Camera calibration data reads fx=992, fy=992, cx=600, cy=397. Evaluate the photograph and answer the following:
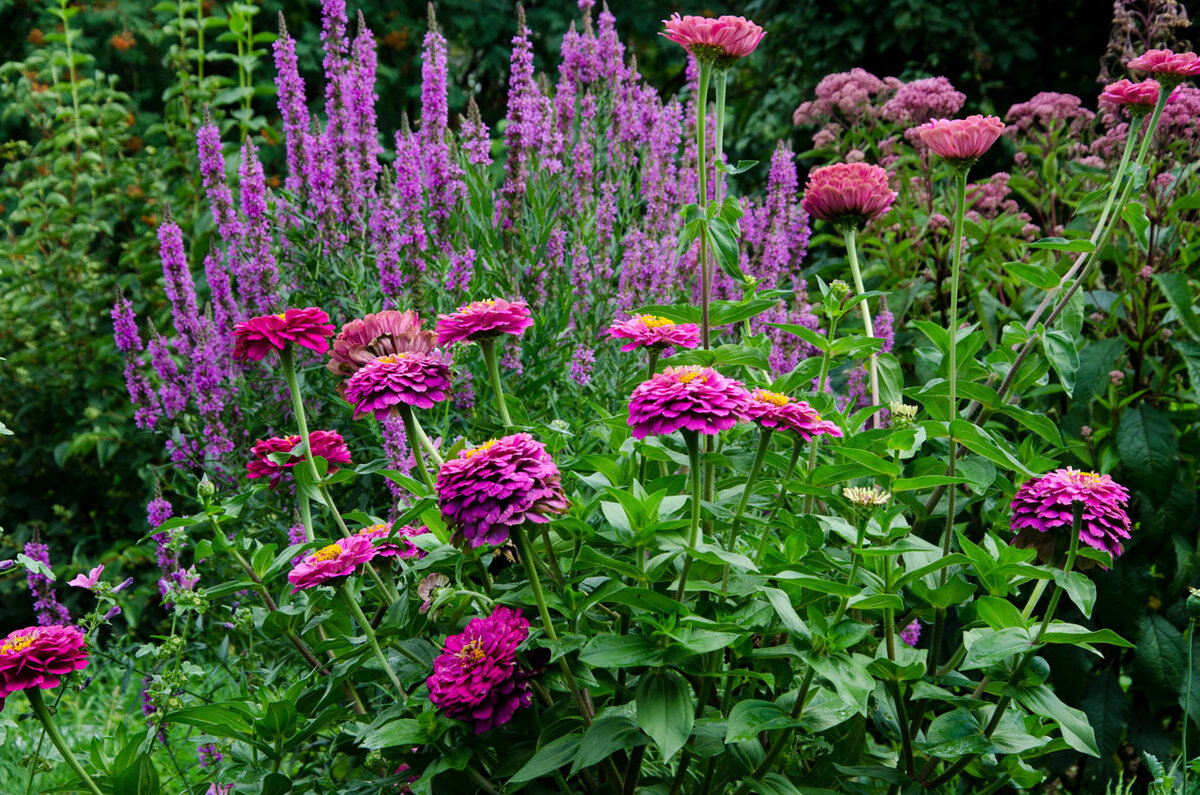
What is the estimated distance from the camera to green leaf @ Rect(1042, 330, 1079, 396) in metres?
1.66

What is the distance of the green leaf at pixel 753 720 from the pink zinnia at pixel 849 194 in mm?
856

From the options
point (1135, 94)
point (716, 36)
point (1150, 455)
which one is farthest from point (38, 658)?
point (1150, 455)

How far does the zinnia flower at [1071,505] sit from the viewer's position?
1.42 meters

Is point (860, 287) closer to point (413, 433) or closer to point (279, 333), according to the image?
point (413, 433)

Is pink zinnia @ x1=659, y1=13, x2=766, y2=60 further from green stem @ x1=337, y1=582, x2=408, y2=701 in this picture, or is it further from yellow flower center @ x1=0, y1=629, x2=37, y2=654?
yellow flower center @ x1=0, y1=629, x2=37, y2=654

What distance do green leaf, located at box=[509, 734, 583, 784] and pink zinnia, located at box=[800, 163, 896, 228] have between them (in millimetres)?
983

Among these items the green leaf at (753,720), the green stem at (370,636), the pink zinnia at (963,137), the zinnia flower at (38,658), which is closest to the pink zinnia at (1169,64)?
the pink zinnia at (963,137)

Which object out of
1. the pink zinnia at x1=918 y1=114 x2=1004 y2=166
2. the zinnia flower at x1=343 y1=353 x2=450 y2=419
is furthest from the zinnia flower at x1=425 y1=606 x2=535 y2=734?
the pink zinnia at x1=918 y1=114 x2=1004 y2=166

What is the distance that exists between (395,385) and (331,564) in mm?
267

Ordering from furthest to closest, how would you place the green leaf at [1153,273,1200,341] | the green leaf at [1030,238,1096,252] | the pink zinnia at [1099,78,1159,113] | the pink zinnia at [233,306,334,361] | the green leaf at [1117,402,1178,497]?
1. the green leaf at [1117,402,1178,497]
2. the green leaf at [1153,273,1200,341]
3. the pink zinnia at [1099,78,1159,113]
4. the green leaf at [1030,238,1096,252]
5. the pink zinnia at [233,306,334,361]

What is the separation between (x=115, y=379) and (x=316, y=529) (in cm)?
234

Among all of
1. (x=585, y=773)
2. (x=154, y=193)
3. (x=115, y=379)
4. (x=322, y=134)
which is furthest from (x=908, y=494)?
(x=154, y=193)

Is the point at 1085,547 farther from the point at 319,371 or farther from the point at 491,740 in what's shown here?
the point at 319,371

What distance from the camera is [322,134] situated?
2791 millimetres
